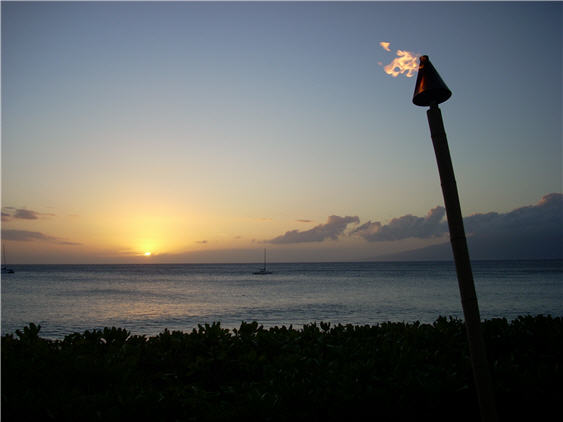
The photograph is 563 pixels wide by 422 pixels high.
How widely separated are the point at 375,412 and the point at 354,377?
0.46 meters

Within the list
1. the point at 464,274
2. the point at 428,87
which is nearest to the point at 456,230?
the point at 464,274

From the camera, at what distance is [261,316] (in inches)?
1372

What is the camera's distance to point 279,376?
4344 mm

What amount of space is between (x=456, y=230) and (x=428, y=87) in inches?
52.8

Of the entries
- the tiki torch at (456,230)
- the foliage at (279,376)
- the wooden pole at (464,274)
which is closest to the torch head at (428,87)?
the tiki torch at (456,230)

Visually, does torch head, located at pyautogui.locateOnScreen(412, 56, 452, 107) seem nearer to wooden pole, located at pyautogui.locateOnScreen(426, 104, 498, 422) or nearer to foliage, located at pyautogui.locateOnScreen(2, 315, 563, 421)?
wooden pole, located at pyautogui.locateOnScreen(426, 104, 498, 422)

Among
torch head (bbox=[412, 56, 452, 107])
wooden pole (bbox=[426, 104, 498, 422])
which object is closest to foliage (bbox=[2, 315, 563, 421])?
wooden pole (bbox=[426, 104, 498, 422])

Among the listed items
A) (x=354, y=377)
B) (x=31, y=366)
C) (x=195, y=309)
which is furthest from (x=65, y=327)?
(x=354, y=377)

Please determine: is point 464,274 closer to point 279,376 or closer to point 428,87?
point 428,87

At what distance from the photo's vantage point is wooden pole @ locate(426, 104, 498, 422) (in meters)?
3.42

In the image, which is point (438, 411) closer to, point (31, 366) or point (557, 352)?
point (557, 352)

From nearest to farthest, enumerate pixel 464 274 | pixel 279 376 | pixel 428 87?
pixel 464 274 → pixel 428 87 → pixel 279 376

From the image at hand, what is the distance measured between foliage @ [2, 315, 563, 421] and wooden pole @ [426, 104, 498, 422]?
633mm

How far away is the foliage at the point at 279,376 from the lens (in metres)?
3.60
